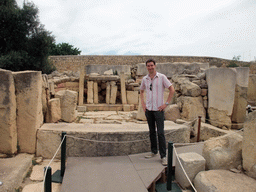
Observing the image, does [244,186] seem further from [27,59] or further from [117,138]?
[27,59]

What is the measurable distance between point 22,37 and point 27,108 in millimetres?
13896

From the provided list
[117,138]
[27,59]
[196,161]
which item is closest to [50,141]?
[117,138]

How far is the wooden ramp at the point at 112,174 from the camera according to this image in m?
2.20

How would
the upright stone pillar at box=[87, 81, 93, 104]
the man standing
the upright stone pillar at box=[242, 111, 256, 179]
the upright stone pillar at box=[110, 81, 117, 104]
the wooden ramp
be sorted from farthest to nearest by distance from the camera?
the upright stone pillar at box=[110, 81, 117, 104] < the upright stone pillar at box=[87, 81, 93, 104] < the man standing < the upright stone pillar at box=[242, 111, 256, 179] < the wooden ramp

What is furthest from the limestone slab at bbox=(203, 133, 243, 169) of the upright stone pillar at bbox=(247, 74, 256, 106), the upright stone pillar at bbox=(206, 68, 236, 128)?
the upright stone pillar at bbox=(247, 74, 256, 106)

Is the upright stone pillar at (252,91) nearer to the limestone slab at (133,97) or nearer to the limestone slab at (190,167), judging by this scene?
the limestone slab at (133,97)

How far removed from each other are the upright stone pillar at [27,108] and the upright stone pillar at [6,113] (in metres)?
0.15

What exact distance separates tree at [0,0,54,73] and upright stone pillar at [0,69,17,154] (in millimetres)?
11816

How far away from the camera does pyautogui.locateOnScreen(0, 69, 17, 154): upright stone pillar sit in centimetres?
290

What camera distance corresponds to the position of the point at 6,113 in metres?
2.92

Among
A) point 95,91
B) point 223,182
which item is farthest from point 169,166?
point 95,91

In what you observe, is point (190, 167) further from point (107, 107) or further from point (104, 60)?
point (104, 60)

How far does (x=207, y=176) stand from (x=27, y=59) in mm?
15019

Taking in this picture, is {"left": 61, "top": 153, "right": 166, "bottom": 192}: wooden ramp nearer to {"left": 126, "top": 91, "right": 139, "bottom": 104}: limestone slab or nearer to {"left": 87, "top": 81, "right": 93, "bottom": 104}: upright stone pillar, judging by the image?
{"left": 87, "top": 81, "right": 93, "bottom": 104}: upright stone pillar
